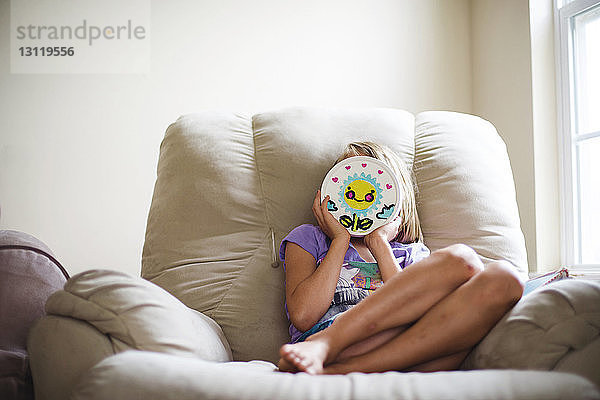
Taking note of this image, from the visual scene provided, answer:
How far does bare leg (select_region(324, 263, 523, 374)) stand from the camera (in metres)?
1.12

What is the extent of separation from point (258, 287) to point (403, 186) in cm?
48

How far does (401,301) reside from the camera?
1.18 metres

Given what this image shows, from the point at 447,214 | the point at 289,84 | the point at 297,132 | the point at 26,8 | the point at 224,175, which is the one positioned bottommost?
the point at 447,214

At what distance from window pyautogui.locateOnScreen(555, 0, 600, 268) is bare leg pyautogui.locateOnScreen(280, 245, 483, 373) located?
1.44m

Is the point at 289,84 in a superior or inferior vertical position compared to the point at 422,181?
superior

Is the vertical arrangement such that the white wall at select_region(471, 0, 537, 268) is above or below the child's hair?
above

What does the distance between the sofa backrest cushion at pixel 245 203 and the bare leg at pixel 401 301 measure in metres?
0.39

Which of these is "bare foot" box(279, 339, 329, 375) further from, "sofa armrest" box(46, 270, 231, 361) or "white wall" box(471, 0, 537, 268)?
"white wall" box(471, 0, 537, 268)

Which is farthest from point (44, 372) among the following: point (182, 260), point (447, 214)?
point (447, 214)

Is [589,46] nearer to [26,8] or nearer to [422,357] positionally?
[422,357]

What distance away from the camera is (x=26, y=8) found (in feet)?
8.56

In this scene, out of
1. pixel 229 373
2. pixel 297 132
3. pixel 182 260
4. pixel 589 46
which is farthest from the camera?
pixel 589 46

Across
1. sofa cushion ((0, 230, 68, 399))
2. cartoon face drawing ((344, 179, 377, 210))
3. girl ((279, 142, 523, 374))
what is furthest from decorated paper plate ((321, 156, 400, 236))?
sofa cushion ((0, 230, 68, 399))

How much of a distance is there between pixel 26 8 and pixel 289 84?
46.9 inches
